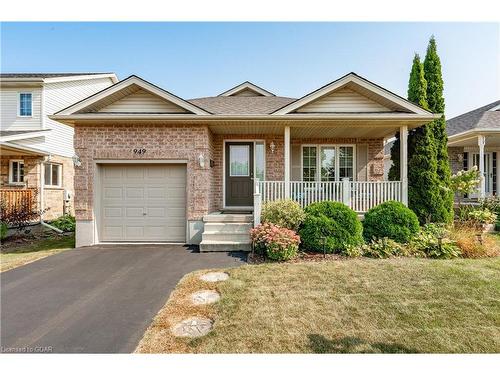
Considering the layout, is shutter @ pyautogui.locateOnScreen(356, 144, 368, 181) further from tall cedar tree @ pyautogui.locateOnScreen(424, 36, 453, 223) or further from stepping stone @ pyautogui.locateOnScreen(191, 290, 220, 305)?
stepping stone @ pyautogui.locateOnScreen(191, 290, 220, 305)

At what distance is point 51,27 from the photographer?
6043 mm

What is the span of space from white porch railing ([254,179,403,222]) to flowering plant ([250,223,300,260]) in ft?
4.71

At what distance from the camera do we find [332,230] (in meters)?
6.64

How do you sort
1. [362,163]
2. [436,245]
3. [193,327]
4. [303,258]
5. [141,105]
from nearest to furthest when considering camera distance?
[193,327], [303,258], [436,245], [141,105], [362,163]

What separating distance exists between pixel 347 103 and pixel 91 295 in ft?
27.5

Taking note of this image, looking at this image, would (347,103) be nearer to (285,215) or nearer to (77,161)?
(285,215)

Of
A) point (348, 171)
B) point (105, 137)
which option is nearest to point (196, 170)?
point (105, 137)

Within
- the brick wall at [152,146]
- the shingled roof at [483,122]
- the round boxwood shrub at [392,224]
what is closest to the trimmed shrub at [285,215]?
the round boxwood shrub at [392,224]

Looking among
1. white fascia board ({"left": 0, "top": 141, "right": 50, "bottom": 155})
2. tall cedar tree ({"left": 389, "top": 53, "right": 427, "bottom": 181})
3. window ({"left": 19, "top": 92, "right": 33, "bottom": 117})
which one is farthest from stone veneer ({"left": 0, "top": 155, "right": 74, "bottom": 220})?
tall cedar tree ({"left": 389, "top": 53, "right": 427, "bottom": 181})

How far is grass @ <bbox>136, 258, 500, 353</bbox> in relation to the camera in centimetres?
305

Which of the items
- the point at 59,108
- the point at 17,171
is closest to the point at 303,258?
the point at 17,171

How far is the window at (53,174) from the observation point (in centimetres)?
1248

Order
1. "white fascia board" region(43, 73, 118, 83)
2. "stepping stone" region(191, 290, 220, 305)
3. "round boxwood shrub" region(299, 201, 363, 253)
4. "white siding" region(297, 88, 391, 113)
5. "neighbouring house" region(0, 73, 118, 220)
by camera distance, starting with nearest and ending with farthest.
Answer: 1. "stepping stone" region(191, 290, 220, 305)
2. "round boxwood shrub" region(299, 201, 363, 253)
3. "white siding" region(297, 88, 391, 113)
4. "neighbouring house" region(0, 73, 118, 220)
5. "white fascia board" region(43, 73, 118, 83)
